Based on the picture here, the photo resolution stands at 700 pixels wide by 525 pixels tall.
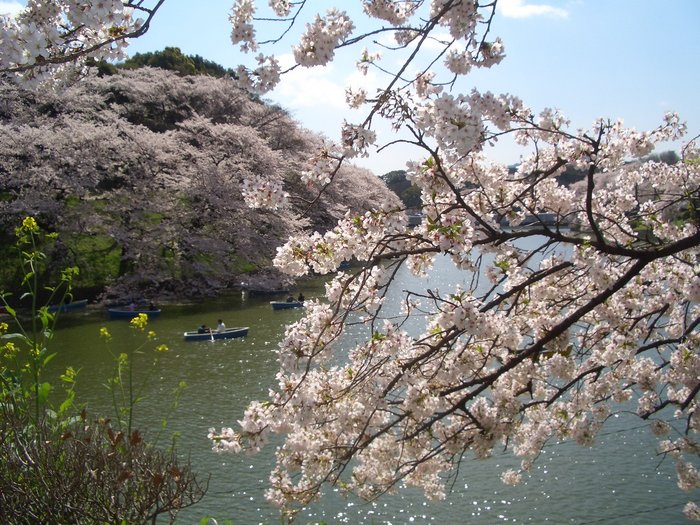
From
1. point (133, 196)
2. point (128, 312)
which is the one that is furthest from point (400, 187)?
point (128, 312)

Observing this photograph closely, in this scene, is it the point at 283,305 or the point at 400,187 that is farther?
the point at 400,187

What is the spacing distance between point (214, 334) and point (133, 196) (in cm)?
746

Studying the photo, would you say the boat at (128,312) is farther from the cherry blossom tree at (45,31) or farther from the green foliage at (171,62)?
the green foliage at (171,62)

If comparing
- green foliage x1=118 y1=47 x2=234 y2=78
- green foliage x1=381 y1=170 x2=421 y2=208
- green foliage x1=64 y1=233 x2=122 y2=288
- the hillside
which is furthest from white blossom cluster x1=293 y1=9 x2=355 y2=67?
green foliage x1=381 y1=170 x2=421 y2=208

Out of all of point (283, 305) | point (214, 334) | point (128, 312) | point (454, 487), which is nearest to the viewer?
point (454, 487)

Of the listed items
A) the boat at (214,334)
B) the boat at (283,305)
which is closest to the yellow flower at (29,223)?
the boat at (214,334)

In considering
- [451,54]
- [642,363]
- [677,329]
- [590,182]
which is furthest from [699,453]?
[451,54]

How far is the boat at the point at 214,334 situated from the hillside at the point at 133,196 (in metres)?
4.15

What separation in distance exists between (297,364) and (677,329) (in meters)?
3.90

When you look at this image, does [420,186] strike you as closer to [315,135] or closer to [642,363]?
[642,363]

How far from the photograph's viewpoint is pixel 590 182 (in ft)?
10.2

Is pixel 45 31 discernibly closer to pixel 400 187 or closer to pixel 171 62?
pixel 171 62

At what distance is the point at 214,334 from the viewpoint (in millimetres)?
14672

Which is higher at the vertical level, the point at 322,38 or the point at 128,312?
the point at 322,38
